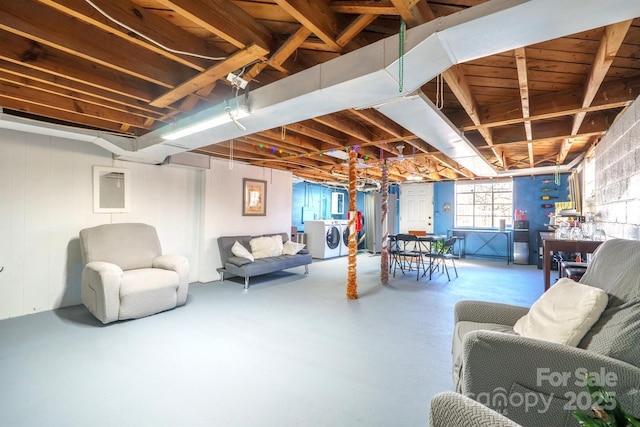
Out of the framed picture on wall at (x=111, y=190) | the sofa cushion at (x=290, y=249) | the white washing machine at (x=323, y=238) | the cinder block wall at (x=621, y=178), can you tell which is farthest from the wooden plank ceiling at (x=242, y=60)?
the white washing machine at (x=323, y=238)

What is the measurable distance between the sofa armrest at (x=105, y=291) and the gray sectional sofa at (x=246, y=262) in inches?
71.2

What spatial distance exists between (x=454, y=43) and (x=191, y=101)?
2.40m

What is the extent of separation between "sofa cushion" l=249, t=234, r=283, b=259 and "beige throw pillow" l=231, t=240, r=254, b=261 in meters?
0.28

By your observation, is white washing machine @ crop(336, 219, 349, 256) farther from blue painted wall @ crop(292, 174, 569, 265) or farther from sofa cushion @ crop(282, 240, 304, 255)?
sofa cushion @ crop(282, 240, 304, 255)

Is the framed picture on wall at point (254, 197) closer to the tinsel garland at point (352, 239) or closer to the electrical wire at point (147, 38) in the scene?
the tinsel garland at point (352, 239)

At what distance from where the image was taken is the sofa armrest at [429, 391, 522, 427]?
0.78 m

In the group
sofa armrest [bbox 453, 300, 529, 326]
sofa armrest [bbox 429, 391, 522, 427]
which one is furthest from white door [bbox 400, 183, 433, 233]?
sofa armrest [bbox 429, 391, 522, 427]

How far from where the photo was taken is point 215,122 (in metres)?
2.73

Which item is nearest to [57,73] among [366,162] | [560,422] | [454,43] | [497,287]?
[454,43]

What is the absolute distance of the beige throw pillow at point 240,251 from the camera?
4926 millimetres

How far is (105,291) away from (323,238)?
17.2 feet

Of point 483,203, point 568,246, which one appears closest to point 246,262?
point 568,246

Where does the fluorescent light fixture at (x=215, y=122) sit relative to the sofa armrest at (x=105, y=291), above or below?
above

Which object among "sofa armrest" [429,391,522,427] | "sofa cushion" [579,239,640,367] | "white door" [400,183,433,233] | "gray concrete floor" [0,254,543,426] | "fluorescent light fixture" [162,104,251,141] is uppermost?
"fluorescent light fixture" [162,104,251,141]
